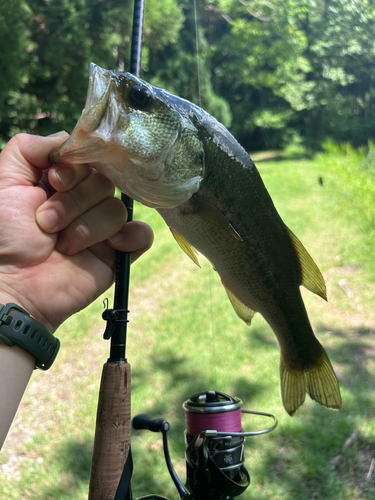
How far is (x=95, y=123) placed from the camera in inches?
41.1

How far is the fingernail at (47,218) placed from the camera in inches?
49.8

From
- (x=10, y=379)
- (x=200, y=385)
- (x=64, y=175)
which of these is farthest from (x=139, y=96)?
(x=200, y=385)

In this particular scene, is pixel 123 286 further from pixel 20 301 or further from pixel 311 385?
pixel 311 385

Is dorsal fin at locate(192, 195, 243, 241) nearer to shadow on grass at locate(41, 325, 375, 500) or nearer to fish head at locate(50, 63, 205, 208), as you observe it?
fish head at locate(50, 63, 205, 208)

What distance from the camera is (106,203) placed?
1.35 metres

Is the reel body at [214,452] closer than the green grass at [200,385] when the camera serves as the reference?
Yes

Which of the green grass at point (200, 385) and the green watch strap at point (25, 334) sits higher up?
the green watch strap at point (25, 334)

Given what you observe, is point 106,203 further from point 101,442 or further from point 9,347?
point 101,442

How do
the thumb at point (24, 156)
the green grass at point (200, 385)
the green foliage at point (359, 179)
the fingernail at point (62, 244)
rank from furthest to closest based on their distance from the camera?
the green foliage at point (359, 179) < the green grass at point (200, 385) < the fingernail at point (62, 244) < the thumb at point (24, 156)

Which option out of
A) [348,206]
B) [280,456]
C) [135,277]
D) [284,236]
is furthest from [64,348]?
[348,206]

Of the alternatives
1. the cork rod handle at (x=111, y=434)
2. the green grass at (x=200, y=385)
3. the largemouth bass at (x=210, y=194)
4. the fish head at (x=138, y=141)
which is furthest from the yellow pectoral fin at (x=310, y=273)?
the green grass at (x=200, y=385)

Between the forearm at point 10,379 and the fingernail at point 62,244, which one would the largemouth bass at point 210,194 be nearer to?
the fingernail at point 62,244

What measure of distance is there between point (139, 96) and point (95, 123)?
Result: 17cm

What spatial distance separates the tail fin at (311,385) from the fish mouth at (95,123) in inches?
41.8
